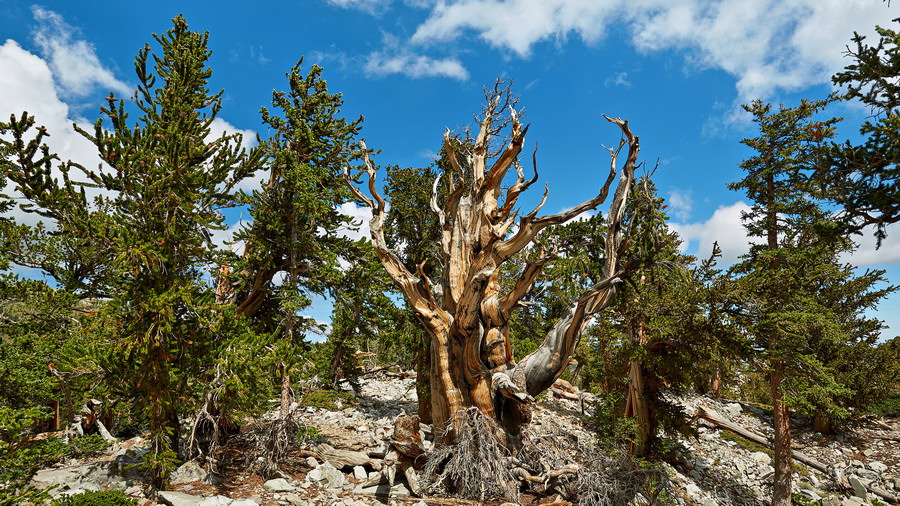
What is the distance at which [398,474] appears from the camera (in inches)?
274

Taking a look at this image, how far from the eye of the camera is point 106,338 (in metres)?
6.57

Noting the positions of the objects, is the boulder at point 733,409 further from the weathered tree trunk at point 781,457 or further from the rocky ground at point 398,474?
the weathered tree trunk at point 781,457

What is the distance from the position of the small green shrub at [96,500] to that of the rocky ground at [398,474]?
0.50 meters

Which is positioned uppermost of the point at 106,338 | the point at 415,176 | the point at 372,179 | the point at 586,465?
the point at 415,176

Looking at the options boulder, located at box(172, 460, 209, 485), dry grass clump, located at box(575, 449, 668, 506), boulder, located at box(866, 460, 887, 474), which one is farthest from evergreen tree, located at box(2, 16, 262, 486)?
boulder, located at box(866, 460, 887, 474)

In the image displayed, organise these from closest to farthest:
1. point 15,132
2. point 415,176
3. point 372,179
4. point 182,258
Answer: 1. point 15,132
2. point 182,258
3. point 372,179
4. point 415,176

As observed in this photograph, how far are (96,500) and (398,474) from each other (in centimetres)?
397

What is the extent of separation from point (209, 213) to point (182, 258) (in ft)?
2.80

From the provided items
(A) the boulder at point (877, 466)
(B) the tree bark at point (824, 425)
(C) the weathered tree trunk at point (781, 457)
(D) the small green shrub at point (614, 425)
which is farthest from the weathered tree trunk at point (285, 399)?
(B) the tree bark at point (824, 425)

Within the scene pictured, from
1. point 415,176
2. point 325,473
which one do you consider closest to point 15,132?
point 325,473

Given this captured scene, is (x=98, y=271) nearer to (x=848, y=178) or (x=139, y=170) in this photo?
(x=139, y=170)

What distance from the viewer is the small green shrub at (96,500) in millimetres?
5055

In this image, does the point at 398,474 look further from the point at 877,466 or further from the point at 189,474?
the point at 877,466

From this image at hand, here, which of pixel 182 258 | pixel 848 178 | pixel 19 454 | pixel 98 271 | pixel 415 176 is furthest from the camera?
pixel 415 176
